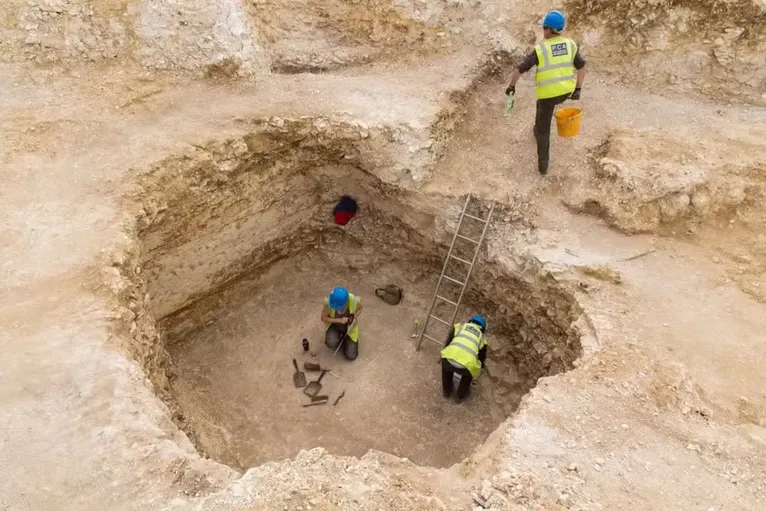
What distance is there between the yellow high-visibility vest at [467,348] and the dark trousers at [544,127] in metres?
2.67

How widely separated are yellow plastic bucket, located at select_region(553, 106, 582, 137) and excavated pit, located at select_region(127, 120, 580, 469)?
1706 millimetres

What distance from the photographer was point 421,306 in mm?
9531

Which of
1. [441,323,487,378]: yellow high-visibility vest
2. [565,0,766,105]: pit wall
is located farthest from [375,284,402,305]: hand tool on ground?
[565,0,766,105]: pit wall

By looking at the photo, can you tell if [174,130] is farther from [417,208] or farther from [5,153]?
[417,208]

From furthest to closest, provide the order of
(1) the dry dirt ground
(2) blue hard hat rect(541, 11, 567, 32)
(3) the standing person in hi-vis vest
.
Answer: (3) the standing person in hi-vis vest
(2) blue hard hat rect(541, 11, 567, 32)
(1) the dry dirt ground

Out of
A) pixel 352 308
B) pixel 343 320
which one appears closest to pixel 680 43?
pixel 352 308

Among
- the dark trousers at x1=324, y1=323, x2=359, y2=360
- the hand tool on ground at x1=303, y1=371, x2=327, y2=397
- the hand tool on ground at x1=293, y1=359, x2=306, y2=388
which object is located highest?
the dark trousers at x1=324, y1=323, x2=359, y2=360

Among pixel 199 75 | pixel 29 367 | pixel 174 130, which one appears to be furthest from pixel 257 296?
pixel 29 367

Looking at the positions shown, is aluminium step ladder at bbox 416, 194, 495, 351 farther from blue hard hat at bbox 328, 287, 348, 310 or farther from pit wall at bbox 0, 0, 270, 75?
pit wall at bbox 0, 0, 270, 75

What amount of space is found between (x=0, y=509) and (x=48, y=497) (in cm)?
34

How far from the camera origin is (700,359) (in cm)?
591

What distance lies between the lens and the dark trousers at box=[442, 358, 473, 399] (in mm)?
7414

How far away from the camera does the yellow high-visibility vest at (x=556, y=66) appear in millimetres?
6945

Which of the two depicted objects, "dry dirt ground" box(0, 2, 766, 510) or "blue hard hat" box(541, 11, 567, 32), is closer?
"dry dirt ground" box(0, 2, 766, 510)
